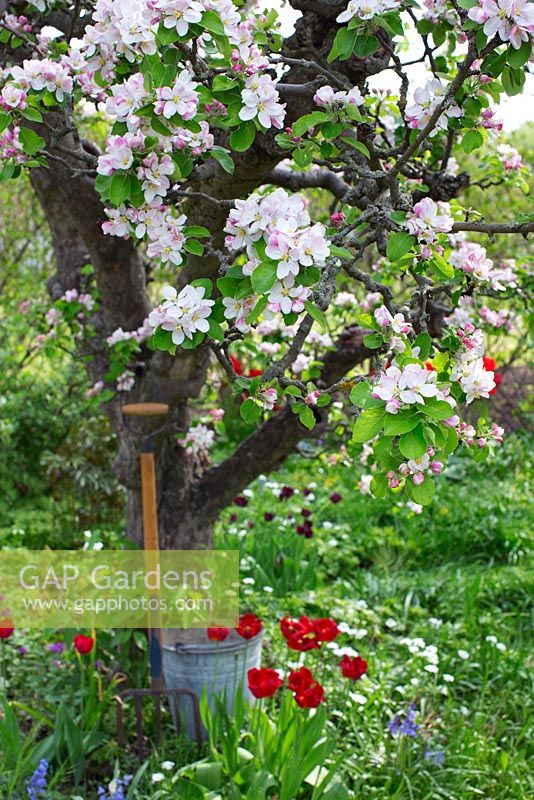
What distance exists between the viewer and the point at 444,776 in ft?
7.88

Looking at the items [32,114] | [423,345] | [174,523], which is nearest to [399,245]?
[423,345]

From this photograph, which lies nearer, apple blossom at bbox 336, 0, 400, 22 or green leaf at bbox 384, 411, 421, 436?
green leaf at bbox 384, 411, 421, 436

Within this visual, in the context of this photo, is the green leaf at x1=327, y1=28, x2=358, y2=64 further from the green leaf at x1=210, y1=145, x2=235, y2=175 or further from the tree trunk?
the tree trunk

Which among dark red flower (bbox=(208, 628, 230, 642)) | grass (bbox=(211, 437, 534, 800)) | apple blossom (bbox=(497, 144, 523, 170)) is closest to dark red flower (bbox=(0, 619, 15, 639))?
dark red flower (bbox=(208, 628, 230, 642))

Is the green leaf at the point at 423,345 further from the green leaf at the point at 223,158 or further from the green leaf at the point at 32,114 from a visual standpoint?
the green leaf at the point at 32,114

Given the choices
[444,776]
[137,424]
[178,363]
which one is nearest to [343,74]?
[178,363]

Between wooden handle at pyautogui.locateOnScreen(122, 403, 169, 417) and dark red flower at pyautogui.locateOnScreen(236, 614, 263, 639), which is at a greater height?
wooden handle at pyautogui.locateOnScreen(122, 403, 169, 417)

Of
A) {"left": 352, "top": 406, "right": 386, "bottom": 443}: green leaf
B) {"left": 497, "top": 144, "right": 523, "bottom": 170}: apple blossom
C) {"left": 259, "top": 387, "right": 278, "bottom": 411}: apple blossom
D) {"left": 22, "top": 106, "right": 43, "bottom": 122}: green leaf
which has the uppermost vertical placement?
{"left": 497, "top": 144, "right": 523, "bottom": 170}: apple blossom

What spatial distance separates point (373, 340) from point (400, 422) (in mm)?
290

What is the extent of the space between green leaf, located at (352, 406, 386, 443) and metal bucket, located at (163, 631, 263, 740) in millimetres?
1565

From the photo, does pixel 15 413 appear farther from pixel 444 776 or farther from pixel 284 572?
pixel 444 776

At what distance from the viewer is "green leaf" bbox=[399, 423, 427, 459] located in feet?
3.58

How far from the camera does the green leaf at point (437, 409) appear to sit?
3.64 feet

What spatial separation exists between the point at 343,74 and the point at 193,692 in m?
1.72
